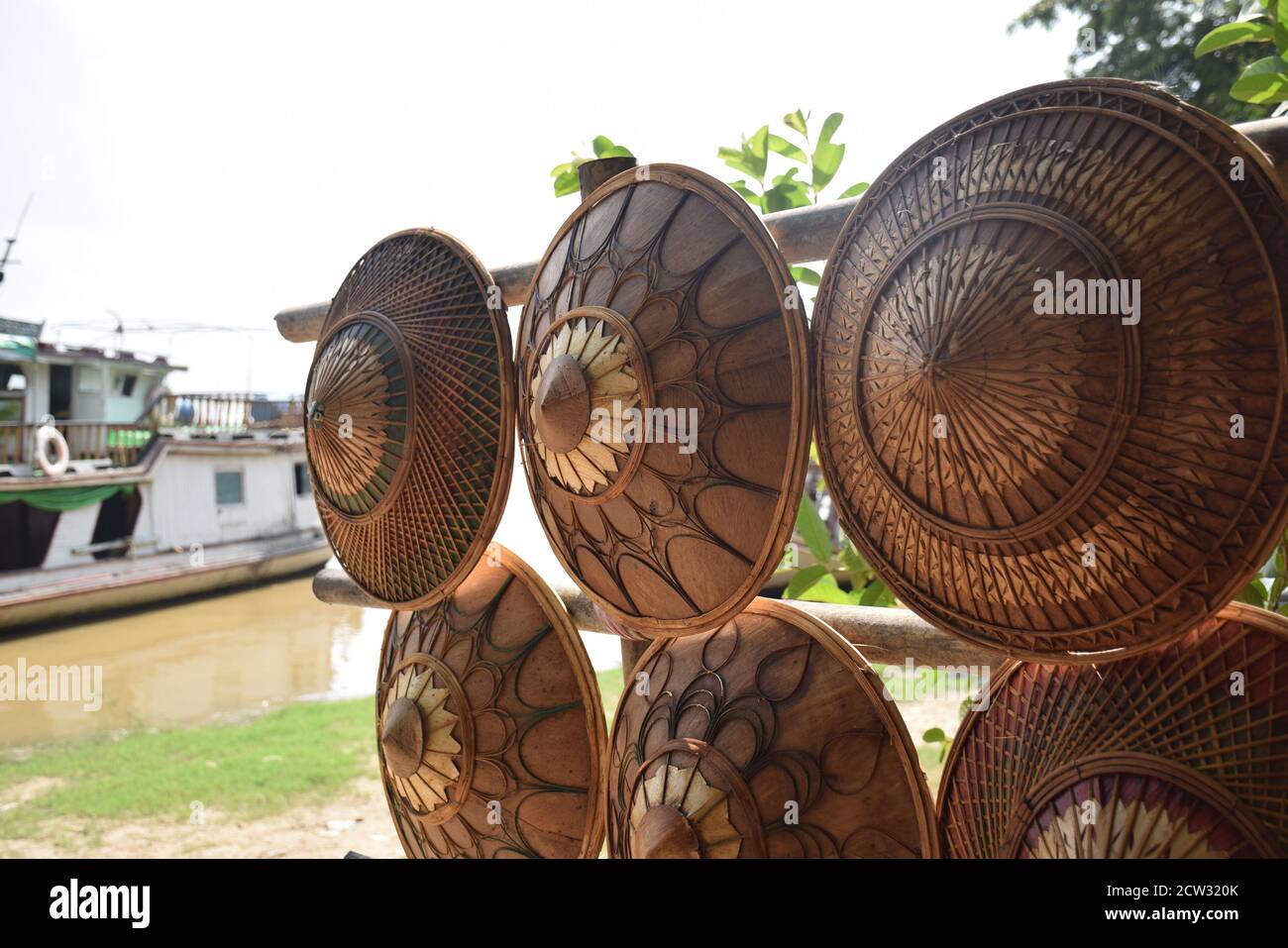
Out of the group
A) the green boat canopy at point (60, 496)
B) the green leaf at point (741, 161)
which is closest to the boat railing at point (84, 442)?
the green boat canopy at point (60, 496)

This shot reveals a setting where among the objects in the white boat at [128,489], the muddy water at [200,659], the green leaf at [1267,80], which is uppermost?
the green leaf at [1267,80]

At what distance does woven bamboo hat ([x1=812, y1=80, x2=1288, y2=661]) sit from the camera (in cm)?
55

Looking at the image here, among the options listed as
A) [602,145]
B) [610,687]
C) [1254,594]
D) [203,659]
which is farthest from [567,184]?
[203,659]

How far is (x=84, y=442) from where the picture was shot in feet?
26.2

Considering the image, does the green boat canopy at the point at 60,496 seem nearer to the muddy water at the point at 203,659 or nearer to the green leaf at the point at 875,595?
the muddy water at the point at 203,659

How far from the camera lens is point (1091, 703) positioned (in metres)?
0.69

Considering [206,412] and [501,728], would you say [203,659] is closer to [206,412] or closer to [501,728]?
[206,412]

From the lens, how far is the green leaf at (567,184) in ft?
4.57

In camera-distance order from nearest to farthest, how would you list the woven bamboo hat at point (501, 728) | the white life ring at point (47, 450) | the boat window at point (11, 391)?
the woven bamboo hat at point (501, 728) → the white life ring at point (47, 450) → the boat window at point (11, 391)

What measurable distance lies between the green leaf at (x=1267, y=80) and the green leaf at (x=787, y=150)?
550mm

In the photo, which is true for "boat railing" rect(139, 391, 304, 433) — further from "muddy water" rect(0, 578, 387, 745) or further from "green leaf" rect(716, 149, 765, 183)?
"green leaf" rect(716, 149, 765, 183)

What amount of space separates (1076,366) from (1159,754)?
30 centimetres
